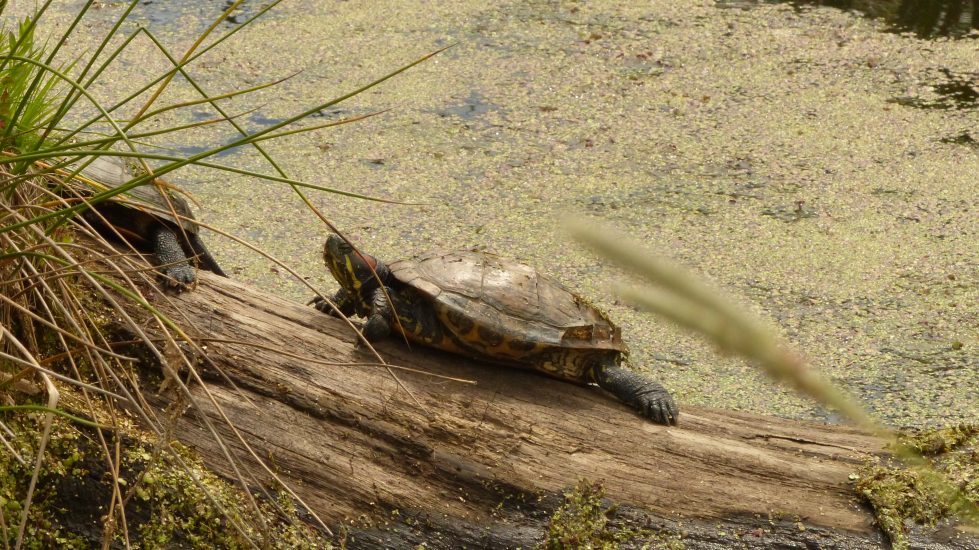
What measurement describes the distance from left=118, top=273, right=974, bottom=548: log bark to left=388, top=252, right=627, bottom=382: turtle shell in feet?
0.31

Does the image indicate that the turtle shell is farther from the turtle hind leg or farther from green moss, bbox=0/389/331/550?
green moss, bbox=0/389/331/550

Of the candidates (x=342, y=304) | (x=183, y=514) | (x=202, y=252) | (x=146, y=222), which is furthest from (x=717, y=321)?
(x=202, y=252)

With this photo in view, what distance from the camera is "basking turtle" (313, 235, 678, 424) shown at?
7.90ft

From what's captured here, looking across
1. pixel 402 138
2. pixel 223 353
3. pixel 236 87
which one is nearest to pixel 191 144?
pixel 236 87

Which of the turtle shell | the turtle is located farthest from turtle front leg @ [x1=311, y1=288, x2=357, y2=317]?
the turtle

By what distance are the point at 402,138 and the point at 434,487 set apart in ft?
8.50

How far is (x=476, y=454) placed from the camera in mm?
2178

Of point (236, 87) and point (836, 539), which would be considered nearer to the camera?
point (836, 539)

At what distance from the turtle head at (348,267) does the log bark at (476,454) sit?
0.78 feet

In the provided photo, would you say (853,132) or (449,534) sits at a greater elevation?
(853,132)

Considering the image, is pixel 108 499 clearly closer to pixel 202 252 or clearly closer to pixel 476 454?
pixel 476 454

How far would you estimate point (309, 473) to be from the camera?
2.08 meters

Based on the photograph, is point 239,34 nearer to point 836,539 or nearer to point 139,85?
point 139,85

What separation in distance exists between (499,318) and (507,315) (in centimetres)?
3
